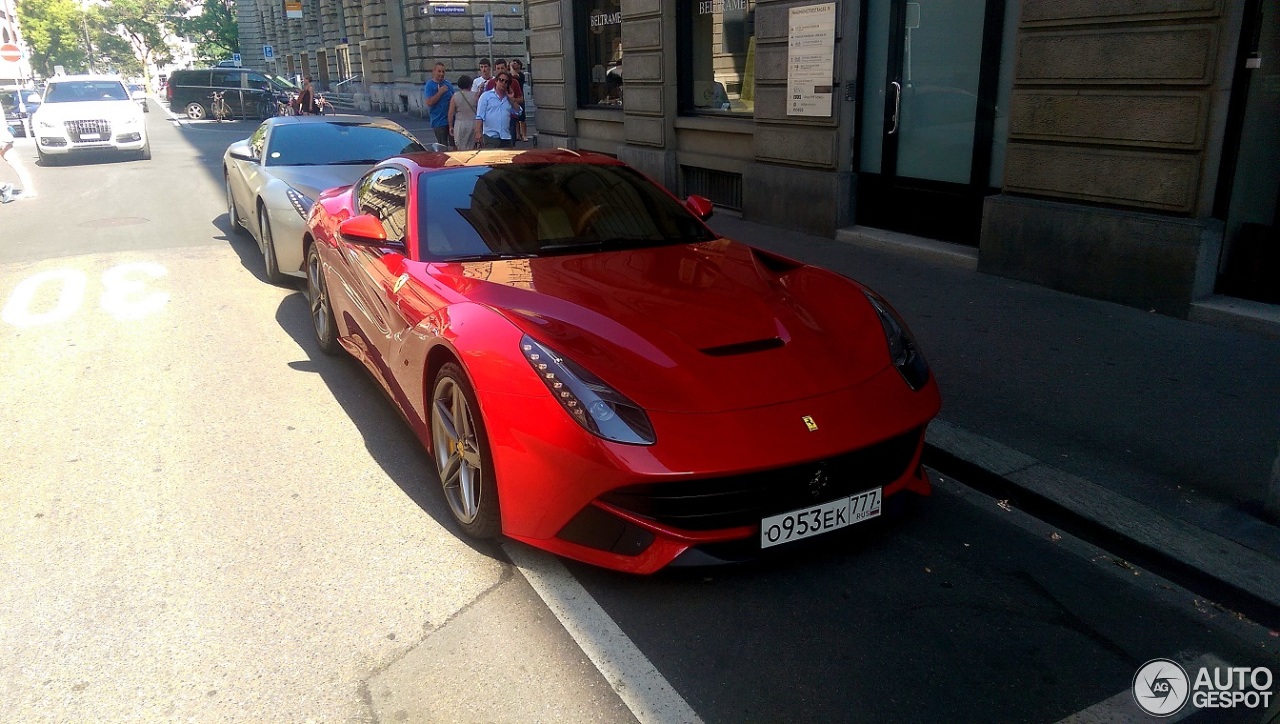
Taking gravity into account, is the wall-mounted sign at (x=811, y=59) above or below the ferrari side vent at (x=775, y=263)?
above

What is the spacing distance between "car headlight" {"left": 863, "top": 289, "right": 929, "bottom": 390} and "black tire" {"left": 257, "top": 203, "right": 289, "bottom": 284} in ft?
20.5

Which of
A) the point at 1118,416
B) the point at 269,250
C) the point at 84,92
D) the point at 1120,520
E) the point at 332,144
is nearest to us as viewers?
the point at 1120,520

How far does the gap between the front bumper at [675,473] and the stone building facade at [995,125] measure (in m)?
4.64

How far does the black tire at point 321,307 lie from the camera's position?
630cm

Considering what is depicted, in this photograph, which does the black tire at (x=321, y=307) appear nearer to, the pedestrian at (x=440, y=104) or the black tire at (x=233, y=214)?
the black tire at (x=233, y=214)

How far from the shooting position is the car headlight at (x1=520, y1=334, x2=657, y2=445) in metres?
3.20

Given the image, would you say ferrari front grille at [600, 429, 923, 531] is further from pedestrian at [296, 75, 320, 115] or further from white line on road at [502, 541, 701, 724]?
pedestrian at [296, 75, 320, 115]

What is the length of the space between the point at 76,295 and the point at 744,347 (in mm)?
7420

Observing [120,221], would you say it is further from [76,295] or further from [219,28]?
[219,28]

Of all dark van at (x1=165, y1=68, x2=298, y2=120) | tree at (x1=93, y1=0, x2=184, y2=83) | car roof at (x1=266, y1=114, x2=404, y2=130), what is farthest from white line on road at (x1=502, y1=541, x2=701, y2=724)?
tree at (x1=93, y1=0, x2=184, y2=83)

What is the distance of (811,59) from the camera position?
33.4 feet

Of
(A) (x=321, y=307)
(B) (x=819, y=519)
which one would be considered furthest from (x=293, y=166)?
(B) (x=819, y=519)

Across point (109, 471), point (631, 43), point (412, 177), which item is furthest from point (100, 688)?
point (631, 43)

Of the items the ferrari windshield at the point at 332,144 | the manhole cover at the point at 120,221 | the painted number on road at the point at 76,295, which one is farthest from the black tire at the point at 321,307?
the manhole cover at the point at 120,221
